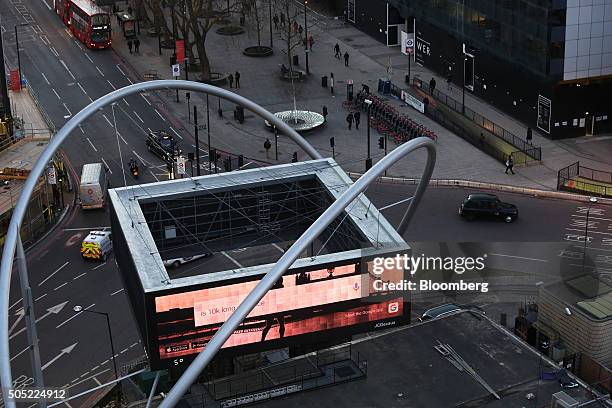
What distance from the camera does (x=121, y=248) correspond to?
65.7 meters

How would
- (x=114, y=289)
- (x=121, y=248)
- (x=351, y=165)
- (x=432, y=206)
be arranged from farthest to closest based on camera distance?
(x=351, y=165)
(x=432, y=206)
(x=114, y=289)
(x=121, y=248)

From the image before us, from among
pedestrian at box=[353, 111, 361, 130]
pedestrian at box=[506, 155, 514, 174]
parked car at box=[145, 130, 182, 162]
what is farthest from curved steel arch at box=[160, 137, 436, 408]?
pedestrian at box=[353, 111, 361, 130]

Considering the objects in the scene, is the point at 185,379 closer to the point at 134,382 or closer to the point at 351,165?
the point at 134,382

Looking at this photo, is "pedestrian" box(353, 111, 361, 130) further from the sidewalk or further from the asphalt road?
the asphalt road

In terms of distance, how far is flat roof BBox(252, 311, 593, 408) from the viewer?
60.1 metres

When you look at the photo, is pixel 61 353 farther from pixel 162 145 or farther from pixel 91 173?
pixel 162 145

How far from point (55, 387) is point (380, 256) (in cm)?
2090

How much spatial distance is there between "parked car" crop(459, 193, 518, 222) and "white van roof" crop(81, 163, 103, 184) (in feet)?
92.7

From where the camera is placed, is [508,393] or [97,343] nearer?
[508,393]

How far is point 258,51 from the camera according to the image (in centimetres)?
13512

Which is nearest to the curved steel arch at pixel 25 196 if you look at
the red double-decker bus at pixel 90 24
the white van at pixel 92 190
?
the white van at pixel 92 190

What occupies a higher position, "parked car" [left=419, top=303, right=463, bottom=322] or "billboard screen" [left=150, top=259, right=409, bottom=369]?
"billboard screen" [left=150, top=259, right=409, bottom=369]

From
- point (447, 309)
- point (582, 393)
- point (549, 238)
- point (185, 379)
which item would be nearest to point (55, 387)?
point (185, 379)

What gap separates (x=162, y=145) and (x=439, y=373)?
4772 centimetres
